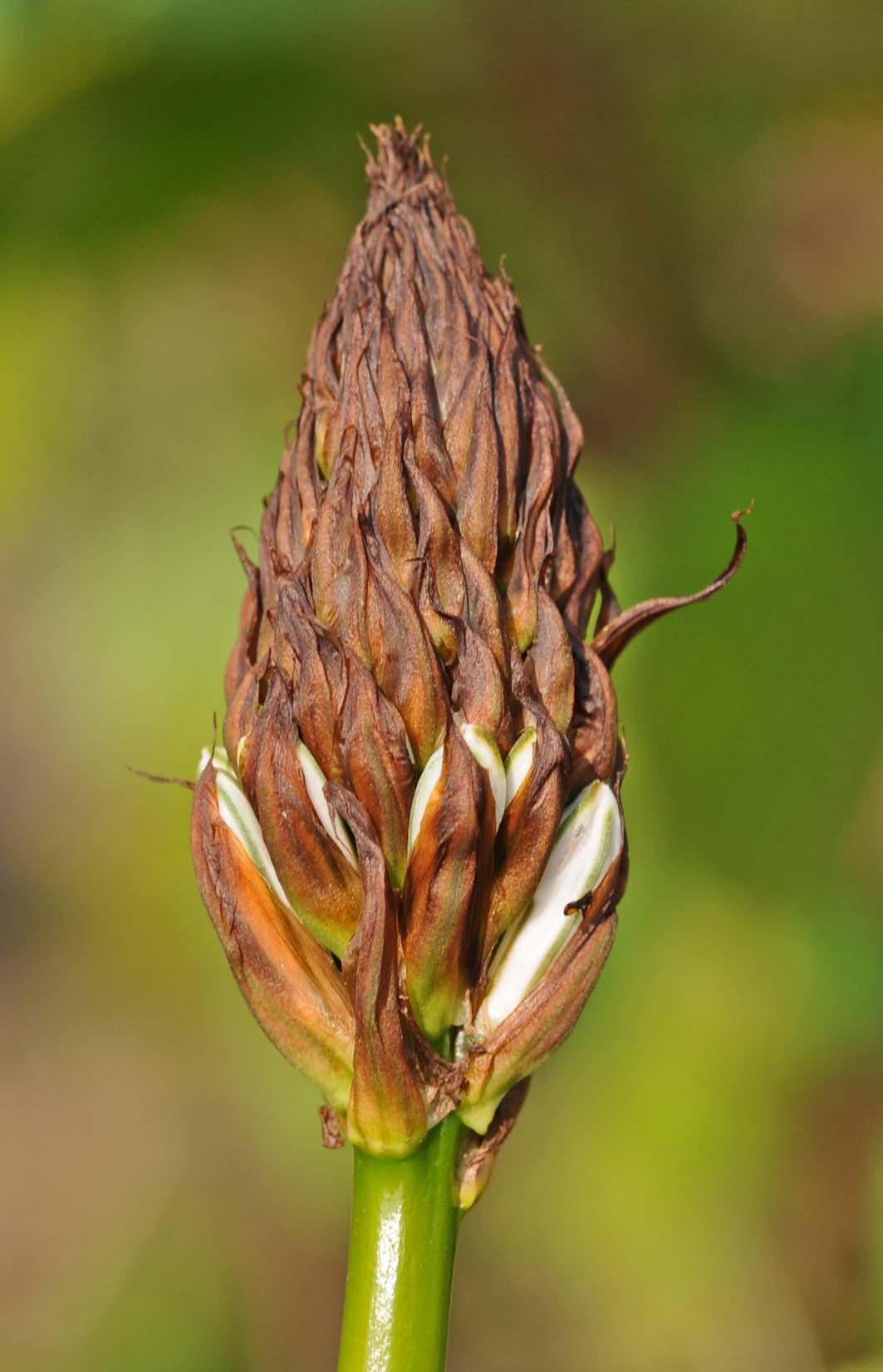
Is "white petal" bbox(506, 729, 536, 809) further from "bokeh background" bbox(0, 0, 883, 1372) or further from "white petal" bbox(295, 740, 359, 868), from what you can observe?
"bokeh background" bbox(0, 0, 883, 1372)

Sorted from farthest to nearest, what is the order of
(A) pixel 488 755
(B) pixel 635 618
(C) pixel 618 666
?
(C) pixel 618 666
(B) pixel 635 618
(A) pixel 488 755

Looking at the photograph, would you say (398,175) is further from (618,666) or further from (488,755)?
(618,666)

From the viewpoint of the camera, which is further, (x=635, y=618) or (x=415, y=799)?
(x=635, y=618)

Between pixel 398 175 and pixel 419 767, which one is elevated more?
pixel 398 175

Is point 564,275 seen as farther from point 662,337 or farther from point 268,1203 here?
point 268,1203

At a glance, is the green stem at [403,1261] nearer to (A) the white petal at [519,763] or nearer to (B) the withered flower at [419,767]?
(B) the withered flower at [419,767]

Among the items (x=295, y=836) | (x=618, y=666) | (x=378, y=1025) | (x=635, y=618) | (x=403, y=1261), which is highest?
(x=618, y=666)

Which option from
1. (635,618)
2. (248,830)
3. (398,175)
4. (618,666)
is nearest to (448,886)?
(248,830)
